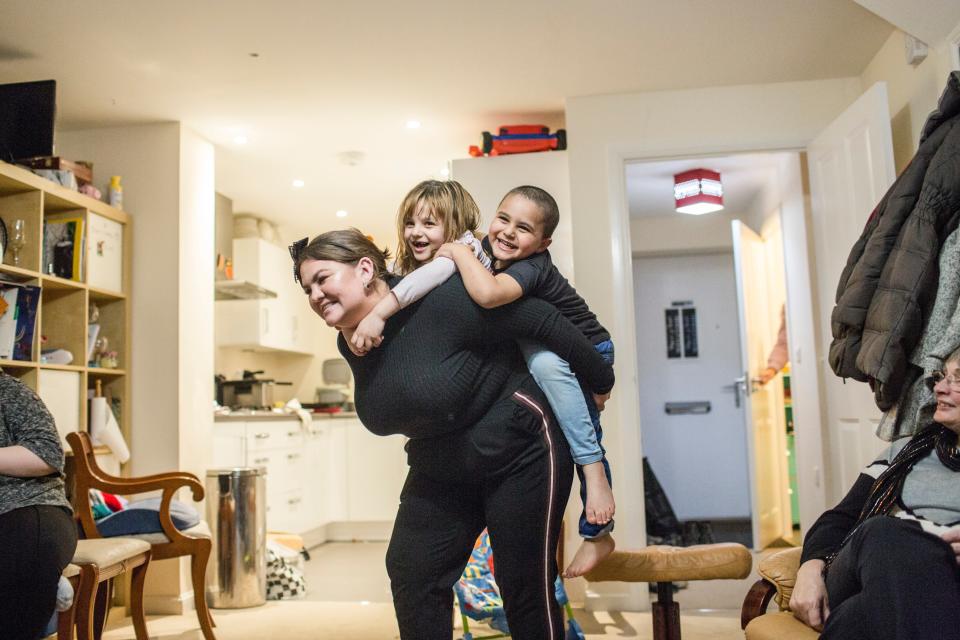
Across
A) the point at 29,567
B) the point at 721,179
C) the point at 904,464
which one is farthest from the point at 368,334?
the point at 721,179

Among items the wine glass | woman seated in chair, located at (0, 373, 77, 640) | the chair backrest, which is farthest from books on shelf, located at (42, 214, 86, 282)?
woman seated in chair, located at (0, 373, 77, 640)

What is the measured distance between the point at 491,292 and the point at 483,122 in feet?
11.0

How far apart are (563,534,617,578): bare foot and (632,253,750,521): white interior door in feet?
18.4

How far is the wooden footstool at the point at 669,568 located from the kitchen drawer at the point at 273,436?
11.7 feet

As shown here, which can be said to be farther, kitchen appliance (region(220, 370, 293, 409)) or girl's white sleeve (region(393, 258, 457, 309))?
kitchen appliance (region(220, 370, 293, 409))

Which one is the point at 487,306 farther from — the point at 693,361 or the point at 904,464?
the point at 693,361

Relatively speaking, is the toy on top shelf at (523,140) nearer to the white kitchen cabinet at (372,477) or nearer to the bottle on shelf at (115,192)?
the bottle on shelf at (115,192)

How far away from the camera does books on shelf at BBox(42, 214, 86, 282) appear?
13.5 ft

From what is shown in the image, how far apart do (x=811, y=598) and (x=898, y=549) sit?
0.25m

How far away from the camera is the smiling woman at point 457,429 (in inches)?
59.7

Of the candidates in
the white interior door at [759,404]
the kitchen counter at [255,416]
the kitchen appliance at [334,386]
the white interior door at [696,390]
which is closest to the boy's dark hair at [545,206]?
the kitchen counter at [255,416]

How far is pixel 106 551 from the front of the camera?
9.69ft

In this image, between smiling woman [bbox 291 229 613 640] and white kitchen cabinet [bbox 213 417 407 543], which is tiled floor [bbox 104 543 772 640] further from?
smiling woman [bbox 291 229 613 640]

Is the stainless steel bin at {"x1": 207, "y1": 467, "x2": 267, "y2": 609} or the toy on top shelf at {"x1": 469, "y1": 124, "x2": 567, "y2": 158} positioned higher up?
the toy on top shelf at {"x1": 469, "y1": 124, "x2": 567, "y2": 158}
